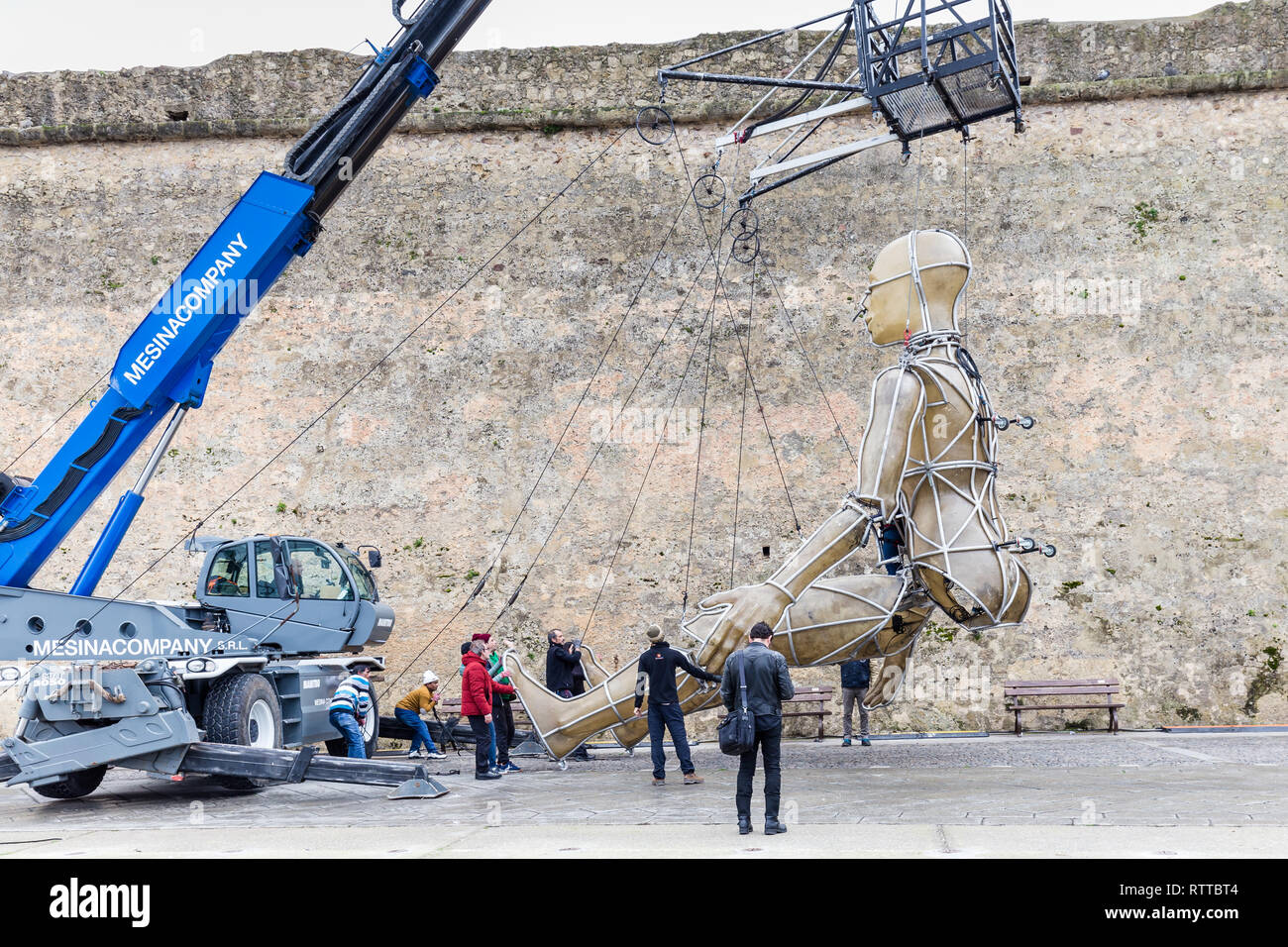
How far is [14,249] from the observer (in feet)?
52.6

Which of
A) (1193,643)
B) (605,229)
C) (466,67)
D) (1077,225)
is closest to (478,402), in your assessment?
(605,229)

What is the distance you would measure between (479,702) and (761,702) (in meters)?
4.07

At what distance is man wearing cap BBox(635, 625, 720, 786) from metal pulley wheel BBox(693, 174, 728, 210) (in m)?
7.37

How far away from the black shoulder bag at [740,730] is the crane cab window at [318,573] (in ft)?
18.5

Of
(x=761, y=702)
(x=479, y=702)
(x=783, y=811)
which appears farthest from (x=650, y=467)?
(x=761, y=702)

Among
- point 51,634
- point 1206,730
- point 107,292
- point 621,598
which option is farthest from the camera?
point 107,292

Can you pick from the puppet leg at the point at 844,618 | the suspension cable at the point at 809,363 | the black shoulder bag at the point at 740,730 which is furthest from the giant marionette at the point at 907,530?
the suspension cable at the point at 809,363

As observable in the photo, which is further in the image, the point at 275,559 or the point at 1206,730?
the point at 1206,730

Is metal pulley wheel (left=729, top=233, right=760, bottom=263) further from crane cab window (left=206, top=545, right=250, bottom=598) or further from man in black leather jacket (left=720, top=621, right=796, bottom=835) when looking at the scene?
man in black leather jacket (left=720, top=621, right=796, bottom=835)

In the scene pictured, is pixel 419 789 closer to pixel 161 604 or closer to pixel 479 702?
pixel 479 702

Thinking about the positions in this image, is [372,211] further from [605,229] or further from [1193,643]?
[1193,643]

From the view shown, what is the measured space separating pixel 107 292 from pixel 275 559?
6.61 m

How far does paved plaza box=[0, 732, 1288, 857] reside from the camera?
6.44m

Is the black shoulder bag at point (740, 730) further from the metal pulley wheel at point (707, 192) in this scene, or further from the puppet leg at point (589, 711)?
the metal pulley wheel at point (707, 192)
